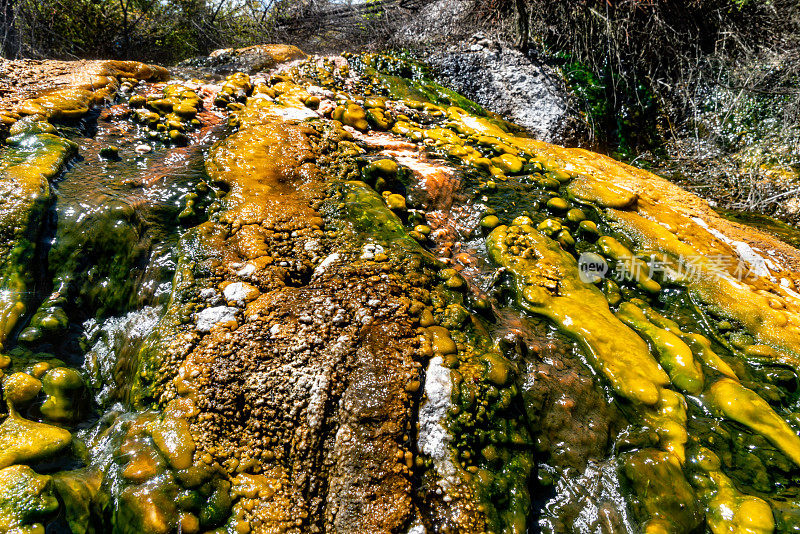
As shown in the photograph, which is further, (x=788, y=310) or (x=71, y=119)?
(x=71, y=119)

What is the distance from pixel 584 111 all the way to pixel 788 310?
121 inches

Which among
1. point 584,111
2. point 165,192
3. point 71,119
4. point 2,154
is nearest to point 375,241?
point 165,192

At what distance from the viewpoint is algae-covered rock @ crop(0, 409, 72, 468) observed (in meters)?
1.39

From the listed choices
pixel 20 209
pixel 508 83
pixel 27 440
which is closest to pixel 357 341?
pixel 27 440

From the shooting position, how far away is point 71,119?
2947 mm

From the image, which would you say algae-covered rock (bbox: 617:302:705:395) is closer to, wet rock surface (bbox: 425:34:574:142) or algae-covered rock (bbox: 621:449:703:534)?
algae-covered rock (bbox: 621:449:703:534)

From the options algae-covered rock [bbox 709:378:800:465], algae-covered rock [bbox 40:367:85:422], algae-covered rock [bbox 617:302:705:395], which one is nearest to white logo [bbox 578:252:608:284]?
algae-covered rock [bbox 617:302:705:395]

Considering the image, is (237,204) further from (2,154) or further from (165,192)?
(2,154)

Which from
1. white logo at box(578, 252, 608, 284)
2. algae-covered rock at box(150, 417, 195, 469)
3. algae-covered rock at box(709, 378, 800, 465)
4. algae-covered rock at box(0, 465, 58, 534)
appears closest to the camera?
algae-covered rock at box(0, 465, 58, 534)

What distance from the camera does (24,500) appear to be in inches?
49.4

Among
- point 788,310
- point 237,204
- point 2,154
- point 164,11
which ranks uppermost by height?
point 164,11

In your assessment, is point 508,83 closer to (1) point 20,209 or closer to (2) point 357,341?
(2) point 357,341

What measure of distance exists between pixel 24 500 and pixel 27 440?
27cm

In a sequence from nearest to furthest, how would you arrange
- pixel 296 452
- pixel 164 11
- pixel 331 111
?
1. pixel 296 452
2. pixel 331 111
3. pixel 164 11
